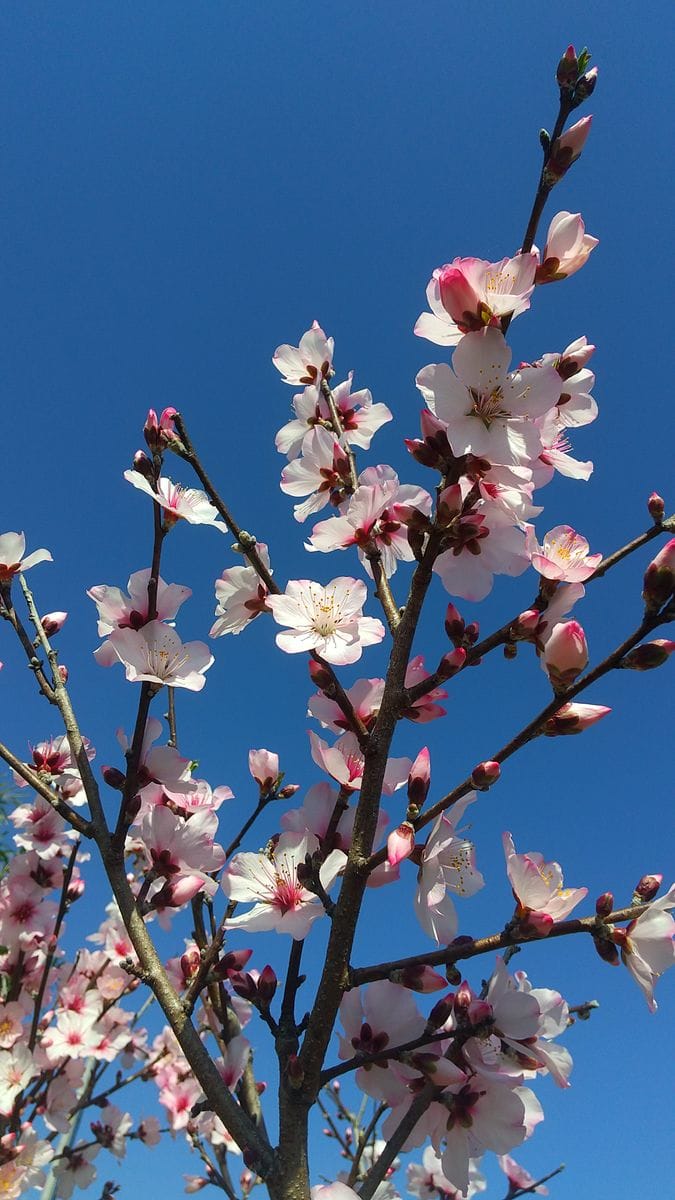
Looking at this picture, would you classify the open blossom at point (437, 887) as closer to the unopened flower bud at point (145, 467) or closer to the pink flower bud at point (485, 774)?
the pink flower bud at point (485, 774)

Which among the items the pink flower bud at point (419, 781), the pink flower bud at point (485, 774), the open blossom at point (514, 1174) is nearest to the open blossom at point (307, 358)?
the pink flower bud at point (419, 781)

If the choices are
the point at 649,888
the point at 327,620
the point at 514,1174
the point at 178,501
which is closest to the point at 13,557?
the point at 178,501

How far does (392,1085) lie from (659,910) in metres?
0.72

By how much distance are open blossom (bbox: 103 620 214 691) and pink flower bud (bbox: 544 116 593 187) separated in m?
1.23

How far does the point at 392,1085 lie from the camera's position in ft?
5.04

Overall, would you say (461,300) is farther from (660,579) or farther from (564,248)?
(660,579)

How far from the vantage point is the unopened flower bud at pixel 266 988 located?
152 centimetres

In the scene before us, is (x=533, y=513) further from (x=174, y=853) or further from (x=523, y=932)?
(x=174, y=853)

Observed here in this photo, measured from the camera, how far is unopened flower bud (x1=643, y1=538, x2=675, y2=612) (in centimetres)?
120

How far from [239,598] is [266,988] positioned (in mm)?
865

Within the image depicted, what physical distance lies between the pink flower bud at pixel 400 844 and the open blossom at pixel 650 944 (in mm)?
402

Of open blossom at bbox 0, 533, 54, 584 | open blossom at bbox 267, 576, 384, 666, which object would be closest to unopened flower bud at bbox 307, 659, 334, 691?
open blossom at bbox 267, 576, 384, 666

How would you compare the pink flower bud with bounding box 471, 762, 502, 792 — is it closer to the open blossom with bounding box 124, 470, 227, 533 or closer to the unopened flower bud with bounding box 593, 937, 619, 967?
the unopened flower bud with bounding box 593, 937, 619, 967

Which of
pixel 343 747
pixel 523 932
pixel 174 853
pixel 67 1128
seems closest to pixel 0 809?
pixel 67 1128
